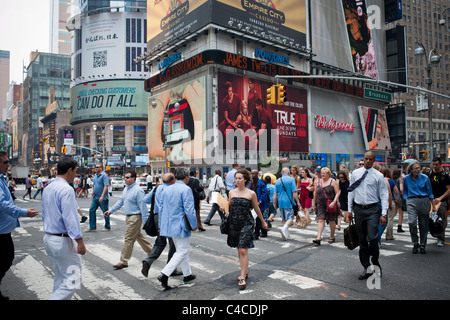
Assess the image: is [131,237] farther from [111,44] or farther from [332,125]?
[111,44]

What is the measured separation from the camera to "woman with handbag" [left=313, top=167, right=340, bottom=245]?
858 centimetres

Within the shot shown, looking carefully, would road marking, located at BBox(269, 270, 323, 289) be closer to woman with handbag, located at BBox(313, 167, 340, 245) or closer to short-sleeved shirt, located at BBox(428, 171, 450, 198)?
woman with handbag, located at BBox(313, 167, 340, 245)

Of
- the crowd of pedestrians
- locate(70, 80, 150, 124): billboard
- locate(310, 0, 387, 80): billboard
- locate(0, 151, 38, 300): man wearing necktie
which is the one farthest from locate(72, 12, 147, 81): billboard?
locate(0, 151, 38, 300): man wearing necktie

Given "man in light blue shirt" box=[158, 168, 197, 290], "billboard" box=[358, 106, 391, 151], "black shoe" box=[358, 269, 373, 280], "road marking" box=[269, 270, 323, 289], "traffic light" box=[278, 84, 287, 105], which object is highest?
"billboard" box=[358, 106, 391, 151]

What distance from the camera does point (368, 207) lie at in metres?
5.80

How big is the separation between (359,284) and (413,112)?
100602 mm

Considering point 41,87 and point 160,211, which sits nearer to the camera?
Answer: point 160,211

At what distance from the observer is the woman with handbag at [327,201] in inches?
338

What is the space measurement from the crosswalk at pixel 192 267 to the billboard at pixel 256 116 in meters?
31.0

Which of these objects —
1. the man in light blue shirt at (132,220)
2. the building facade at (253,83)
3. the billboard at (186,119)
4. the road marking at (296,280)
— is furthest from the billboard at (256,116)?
the road marking at (296,280)

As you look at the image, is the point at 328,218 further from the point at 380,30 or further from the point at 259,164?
the point at 380,30

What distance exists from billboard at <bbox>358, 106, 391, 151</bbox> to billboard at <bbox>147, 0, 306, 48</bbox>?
60.0 ft

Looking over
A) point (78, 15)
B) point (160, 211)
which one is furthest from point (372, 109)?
point (78, 15)

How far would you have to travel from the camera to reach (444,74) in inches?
3730
